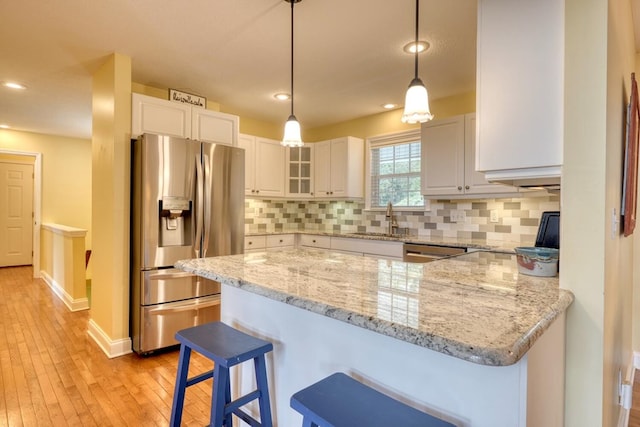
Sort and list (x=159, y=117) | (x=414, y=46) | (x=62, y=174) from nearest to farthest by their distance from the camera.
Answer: (x=414, y=46) < (x=159, y=117) < (x=62, y=174)

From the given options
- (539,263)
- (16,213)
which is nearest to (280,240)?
(539,263)

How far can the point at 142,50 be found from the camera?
2.62 m

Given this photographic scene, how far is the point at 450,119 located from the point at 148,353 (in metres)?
3.45

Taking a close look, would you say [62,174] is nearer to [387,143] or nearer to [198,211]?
[198,211]

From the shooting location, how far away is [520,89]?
4.22 feet

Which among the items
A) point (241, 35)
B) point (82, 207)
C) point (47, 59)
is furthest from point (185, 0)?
point (82, 207)

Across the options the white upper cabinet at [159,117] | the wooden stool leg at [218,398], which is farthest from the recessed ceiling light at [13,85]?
the wooden stool leg at [218,398]

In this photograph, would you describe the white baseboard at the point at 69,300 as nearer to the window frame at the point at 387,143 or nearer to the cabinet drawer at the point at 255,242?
the cabinet drawer at the point at 255,242

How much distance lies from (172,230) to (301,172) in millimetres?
2174

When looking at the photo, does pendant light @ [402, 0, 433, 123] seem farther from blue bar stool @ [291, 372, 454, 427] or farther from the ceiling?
blue bar stool @ [291, 372, 454, 427]

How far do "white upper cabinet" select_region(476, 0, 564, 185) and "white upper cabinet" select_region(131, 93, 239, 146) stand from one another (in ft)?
8.44

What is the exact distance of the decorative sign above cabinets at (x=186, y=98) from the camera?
3113 millimetres

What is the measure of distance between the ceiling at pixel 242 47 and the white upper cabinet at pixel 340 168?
56 centimetres

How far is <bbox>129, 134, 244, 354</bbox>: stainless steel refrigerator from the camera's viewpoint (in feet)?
8.85
